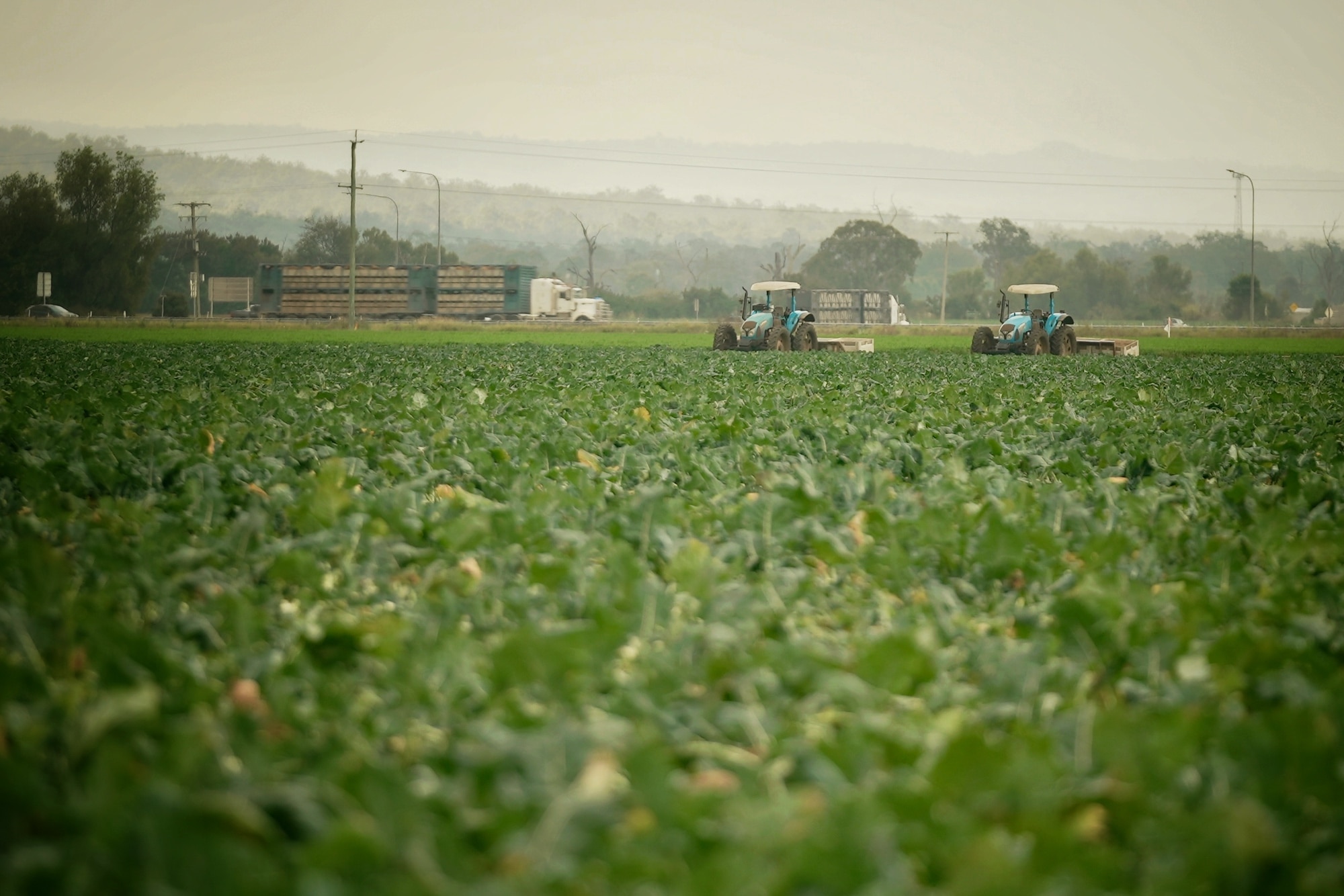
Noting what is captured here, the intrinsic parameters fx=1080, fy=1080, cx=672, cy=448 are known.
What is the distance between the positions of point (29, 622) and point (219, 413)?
18.4 ft

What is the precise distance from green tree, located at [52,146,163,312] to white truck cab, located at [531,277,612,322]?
47.6 m

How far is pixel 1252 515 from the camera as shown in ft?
13.9

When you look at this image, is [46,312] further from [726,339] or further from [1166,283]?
[1166,283]

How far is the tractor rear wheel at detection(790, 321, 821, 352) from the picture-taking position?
30422 millimetres

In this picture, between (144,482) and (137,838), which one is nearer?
(137,838)

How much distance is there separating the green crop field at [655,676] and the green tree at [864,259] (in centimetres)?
13408

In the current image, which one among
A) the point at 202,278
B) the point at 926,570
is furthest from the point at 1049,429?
the point at 202,278

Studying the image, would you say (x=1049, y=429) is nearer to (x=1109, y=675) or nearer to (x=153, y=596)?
(x=1109, y=675)

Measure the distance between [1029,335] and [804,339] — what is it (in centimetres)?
607

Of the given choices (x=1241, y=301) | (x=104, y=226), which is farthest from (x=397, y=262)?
(x=1241, y=301)

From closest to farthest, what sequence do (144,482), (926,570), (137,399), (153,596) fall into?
(153,596) → (926,570) → (144,482) → (137,399)

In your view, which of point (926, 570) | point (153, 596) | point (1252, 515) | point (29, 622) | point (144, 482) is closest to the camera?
point (29, 622)

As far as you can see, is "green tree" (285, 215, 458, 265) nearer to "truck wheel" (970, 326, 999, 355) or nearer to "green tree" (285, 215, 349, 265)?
"green tree" (285, 215, 349, 265)

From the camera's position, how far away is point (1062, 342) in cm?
2872
